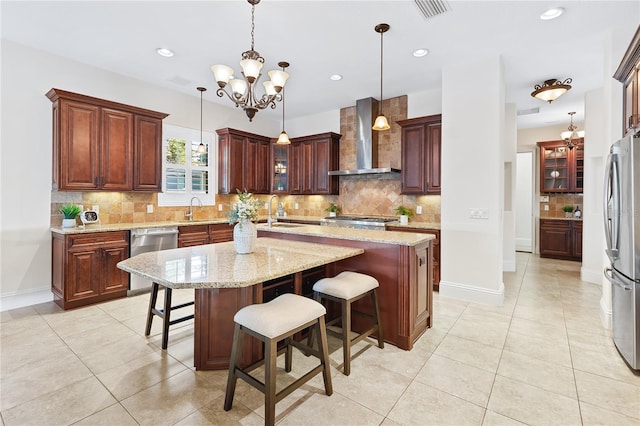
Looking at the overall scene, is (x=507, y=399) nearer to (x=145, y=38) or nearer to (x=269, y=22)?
(x=269, y=22)

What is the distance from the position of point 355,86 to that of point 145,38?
2951 millimetres

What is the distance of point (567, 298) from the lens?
406 centimetres

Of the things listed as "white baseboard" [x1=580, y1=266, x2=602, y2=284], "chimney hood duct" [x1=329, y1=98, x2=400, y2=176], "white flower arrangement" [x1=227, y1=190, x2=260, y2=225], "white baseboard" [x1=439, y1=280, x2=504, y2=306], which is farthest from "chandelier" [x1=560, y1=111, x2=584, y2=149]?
"white flower arrangement" [x1=227, y1=190, x2=260, y2=225]

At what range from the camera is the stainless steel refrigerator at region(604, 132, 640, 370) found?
228cm

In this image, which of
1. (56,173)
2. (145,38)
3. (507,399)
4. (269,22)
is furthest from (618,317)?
(56,173)

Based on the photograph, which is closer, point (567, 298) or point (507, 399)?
point (507, 399)

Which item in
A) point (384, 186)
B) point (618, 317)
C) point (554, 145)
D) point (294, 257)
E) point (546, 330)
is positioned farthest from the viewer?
point (554, 145)

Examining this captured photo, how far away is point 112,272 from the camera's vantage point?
12.9 ft

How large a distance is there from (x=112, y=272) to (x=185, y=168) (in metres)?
2.16

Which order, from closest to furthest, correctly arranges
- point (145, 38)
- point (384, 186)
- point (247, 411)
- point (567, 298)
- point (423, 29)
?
point (247, 411) < point (423, 29) < point (145, 38) < point (567, 298) < point (384, 186)

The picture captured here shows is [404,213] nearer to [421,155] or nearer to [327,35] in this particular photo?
[421,155]

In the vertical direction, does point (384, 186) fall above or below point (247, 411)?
above

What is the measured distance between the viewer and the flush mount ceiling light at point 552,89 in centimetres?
419

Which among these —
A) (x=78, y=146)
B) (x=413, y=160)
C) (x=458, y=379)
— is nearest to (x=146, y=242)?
(x=78, y=146)
